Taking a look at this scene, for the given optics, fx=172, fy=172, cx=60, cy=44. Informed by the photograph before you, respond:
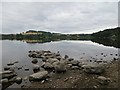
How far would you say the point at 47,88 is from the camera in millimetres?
16312

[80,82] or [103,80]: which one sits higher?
[103,80]

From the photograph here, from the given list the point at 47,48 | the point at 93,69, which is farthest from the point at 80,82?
the point at 47,48

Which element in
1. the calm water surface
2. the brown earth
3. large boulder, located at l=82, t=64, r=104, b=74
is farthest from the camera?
the calm water surface

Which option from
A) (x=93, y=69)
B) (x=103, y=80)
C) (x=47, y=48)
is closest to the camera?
(x=103, y=80)

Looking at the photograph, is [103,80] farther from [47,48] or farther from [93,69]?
[47,48]

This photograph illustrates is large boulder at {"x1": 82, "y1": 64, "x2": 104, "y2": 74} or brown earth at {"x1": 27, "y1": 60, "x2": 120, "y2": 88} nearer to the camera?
brown earth at {"x1": 27, "y1": 60, "x2": 120, "y2": 88}

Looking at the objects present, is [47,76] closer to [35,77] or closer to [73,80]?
[35,77]

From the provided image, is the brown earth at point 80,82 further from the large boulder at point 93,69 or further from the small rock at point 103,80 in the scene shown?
the large boulder at point 93,69

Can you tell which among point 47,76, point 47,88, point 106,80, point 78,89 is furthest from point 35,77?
point 106,80

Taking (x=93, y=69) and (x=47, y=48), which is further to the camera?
(x=47, y=48)

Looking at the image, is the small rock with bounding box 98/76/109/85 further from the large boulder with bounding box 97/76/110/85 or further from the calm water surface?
the calm water surface

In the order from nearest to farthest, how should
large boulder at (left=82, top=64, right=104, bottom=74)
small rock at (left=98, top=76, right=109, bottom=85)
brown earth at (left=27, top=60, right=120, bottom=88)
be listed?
brown earth at (left=27, top=60, right=120, bottom=88)
small rock at (left=98, top=76, right=109, bottom=85)
large boulder at (left=82, top=64, right=104, bottom=74)

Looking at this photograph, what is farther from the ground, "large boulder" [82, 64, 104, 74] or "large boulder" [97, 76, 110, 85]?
"large boulder" [82, 64, 104, 74]

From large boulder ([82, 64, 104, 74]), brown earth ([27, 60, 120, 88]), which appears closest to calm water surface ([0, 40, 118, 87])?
brown earth ([27, 60, 120, 88])
